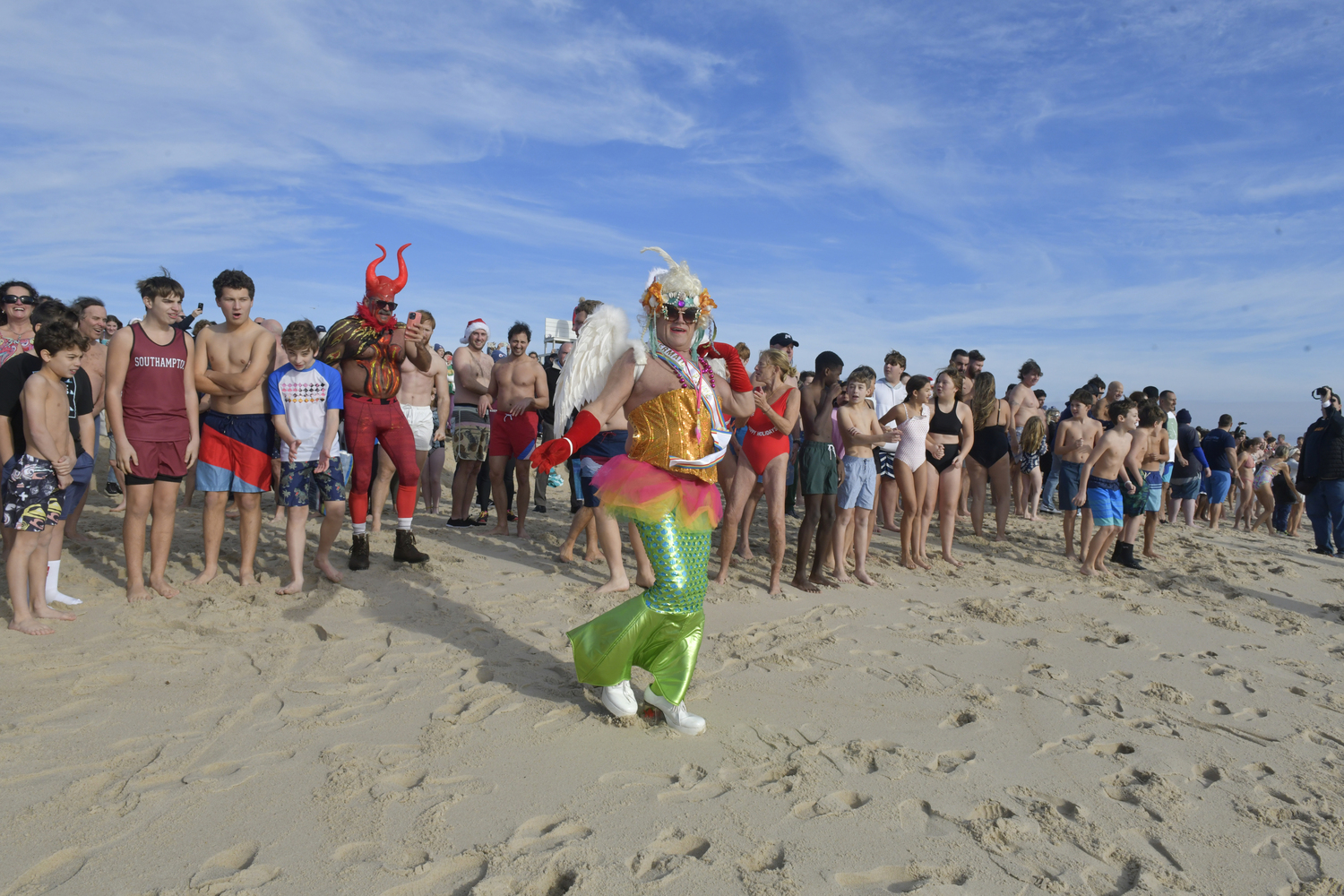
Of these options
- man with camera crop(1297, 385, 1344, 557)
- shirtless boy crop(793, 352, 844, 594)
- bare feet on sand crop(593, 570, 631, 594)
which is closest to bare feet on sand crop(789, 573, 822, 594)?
shirtless boy crop(793, 352, 844, 594)

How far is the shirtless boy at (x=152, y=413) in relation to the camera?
187 inches

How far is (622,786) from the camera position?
3.02 metres

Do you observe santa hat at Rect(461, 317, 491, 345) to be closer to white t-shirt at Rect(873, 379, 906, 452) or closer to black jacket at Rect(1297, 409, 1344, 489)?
white t-shirt at Rect(873, 379, 906, 452)

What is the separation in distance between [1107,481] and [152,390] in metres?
7.68

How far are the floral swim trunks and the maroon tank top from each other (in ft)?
1.71

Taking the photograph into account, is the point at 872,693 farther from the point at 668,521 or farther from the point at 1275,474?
the point at 1275,474

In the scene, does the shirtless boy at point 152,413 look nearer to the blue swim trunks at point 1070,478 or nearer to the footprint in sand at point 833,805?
the footprint in sand at point 833,805

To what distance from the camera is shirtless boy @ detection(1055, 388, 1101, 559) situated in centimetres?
763

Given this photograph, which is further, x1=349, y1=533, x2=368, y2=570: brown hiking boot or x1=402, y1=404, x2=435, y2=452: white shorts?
x1=402, y1=404, x2=435, y2=452: white shorts

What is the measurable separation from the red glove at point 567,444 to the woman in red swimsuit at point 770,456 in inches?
90.3

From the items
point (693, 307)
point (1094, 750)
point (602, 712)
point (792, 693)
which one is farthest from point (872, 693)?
point (693, 307)

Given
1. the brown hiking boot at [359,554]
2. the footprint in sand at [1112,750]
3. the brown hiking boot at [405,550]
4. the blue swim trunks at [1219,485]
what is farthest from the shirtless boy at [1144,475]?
the brown hiking boot at [359,554]

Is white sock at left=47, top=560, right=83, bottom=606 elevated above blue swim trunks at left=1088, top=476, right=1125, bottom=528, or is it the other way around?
blue swim trunks at left=1088, top=476, right=1125, bottom=528

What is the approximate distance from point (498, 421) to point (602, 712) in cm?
421
